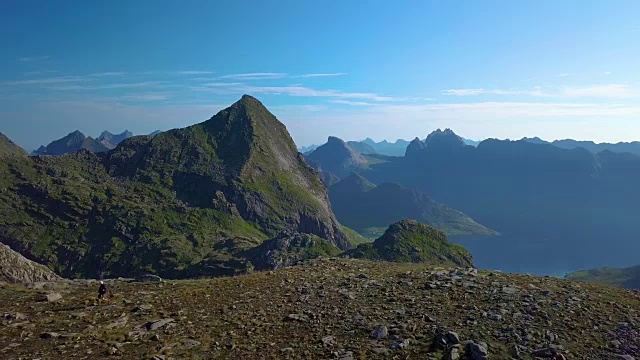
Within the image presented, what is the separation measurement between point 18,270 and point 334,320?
28203 millimetres

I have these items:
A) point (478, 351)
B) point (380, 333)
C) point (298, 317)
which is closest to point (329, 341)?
point (380, 333)

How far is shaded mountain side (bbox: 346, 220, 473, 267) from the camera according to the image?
154875 millimetres

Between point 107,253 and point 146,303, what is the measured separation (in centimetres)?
16079

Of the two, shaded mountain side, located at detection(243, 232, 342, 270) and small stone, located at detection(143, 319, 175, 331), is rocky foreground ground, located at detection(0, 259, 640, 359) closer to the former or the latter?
small stone, located at detection(143, 319, 175, 331)

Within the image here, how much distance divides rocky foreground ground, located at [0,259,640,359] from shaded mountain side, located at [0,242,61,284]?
4.17m

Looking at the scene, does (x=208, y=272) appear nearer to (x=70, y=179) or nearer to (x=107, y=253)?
(x=107, y=253)

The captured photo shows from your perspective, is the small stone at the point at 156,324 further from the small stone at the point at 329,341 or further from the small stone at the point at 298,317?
the small stone at the point at 329,341

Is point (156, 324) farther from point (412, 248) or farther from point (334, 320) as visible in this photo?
point (412, 248)

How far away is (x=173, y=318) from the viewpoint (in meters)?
22.6

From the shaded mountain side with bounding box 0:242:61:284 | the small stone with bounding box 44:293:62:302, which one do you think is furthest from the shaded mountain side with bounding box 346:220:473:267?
the small stone with bounding box 44:293:62:302

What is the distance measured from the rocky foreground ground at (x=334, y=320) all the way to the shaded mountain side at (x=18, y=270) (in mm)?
4173

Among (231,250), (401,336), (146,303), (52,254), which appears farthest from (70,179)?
(401,336)

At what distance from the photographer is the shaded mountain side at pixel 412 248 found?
155m

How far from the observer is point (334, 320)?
22.1 meters
